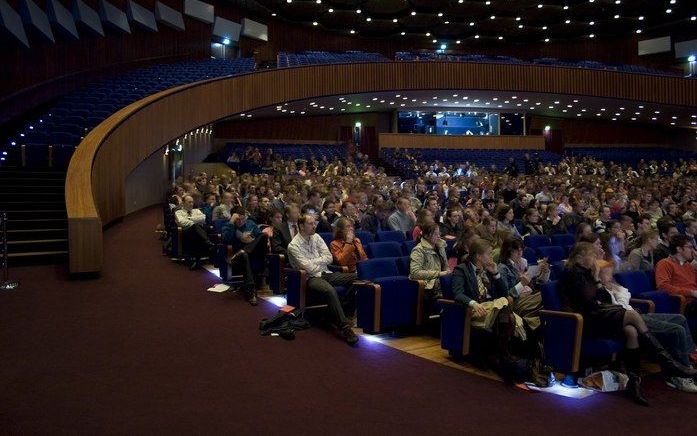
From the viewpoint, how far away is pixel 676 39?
24.1 metres

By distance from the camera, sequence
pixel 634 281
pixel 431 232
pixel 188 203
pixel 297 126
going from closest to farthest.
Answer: pixel 634 281, pixel 431 232, pixel 188 203, pixel 297 126

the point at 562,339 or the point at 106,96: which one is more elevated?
the point at 106,96

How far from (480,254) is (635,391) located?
1.31m

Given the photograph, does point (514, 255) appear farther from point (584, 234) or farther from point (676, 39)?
point (676, 39)

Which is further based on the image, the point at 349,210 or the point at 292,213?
the point at 349,210

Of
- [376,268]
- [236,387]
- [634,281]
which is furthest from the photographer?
[376,268]

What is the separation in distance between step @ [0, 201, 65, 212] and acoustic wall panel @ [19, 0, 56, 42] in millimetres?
6193

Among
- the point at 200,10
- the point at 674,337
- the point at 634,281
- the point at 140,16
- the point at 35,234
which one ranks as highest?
the point at 200,10

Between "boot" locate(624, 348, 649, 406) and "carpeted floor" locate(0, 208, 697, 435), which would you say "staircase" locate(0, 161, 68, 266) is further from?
"boot" locate(624, 348, 649, 406)

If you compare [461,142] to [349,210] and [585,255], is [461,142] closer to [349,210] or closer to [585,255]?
[349,210]

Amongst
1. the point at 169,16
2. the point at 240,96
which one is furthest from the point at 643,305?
the point at 169,16

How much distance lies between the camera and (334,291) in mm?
5004

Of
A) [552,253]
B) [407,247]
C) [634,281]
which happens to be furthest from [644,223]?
[407,247]

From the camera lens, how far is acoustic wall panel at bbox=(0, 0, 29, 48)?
38.3 ft
